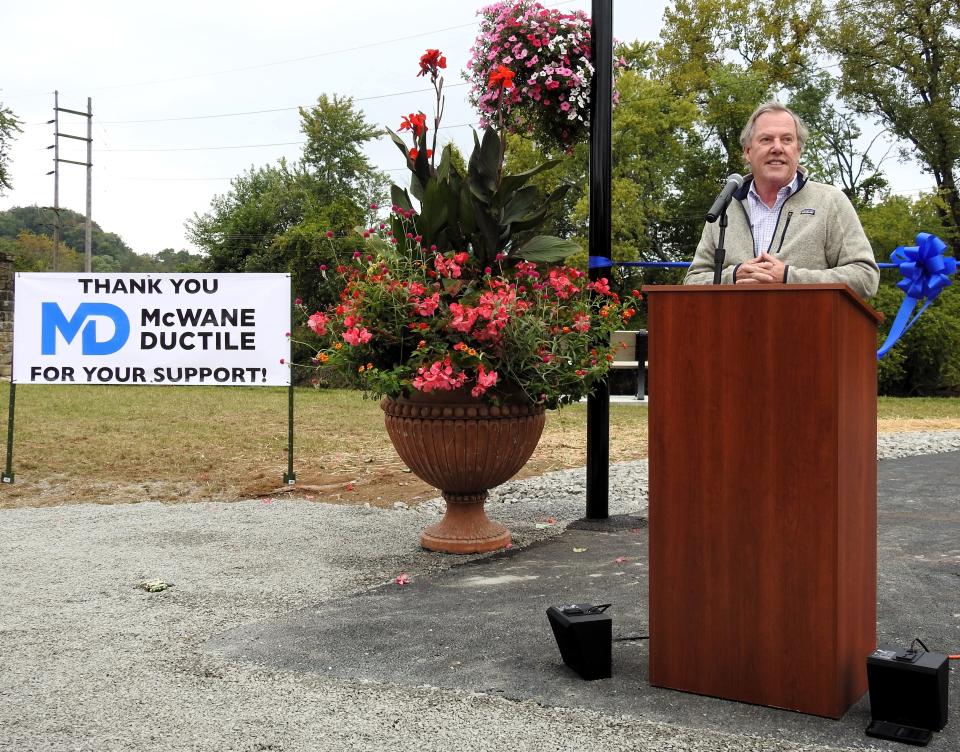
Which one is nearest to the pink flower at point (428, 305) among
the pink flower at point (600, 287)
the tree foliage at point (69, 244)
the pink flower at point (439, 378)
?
the pink flower at point (439, 378)

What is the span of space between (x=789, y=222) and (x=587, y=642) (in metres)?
1.51

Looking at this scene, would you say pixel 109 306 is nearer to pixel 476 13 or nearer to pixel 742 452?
pixel 476 13

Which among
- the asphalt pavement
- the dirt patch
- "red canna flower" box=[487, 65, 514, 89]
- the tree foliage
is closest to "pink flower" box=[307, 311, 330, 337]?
the asphalt pavement

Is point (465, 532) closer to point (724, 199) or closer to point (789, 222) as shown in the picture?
point (789, 222)

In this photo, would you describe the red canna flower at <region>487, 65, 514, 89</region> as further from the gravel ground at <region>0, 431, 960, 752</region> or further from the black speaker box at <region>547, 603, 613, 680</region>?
the black speaker box at <region>547, 603, 613, 680</region>

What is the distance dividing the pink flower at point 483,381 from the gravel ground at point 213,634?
0.90 metres

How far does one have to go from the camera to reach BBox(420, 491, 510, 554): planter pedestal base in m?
4.96

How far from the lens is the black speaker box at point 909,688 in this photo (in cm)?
251

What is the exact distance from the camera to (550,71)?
5.64m

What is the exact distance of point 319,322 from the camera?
486 centimetres

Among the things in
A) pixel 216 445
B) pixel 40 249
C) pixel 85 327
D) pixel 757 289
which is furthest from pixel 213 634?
pixel 40 249

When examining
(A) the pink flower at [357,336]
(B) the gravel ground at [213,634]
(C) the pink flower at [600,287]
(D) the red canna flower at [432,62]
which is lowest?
(B) the gravel ground at [213,634]

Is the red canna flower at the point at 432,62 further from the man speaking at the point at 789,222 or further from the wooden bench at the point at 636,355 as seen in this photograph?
the wooden bench at the point at 636,355

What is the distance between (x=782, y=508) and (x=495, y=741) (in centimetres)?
101
